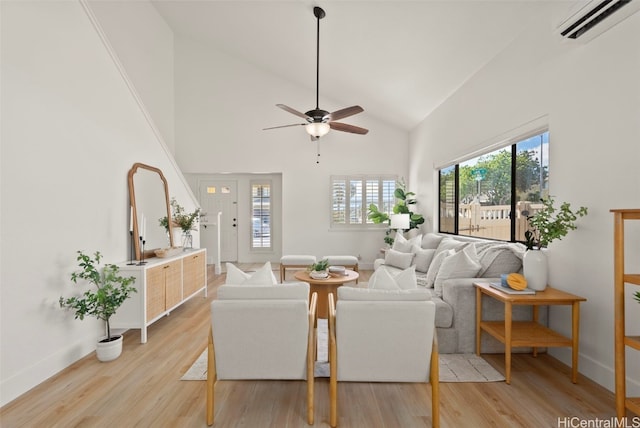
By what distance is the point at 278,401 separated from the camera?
2.23m

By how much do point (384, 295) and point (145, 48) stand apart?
623 cm

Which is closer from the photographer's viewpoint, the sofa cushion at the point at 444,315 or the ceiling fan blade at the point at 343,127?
the sofa cushion at the point at 444,315

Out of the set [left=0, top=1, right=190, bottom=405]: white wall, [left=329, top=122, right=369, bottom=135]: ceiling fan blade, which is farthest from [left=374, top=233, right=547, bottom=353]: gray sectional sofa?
[left=0, top=1, right=190, bottom=405]: white wall

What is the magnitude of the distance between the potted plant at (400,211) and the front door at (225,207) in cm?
337

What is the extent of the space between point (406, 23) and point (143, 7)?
4687 mm

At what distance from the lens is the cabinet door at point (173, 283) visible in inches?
145

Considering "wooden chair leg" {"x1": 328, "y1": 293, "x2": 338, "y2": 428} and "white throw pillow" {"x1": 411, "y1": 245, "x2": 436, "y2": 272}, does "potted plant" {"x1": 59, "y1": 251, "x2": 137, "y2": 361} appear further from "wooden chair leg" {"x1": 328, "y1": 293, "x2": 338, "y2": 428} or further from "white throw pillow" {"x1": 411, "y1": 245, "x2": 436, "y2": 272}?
"white throw pillow" {"x1": 411, "y1": 245, "x2": 436, "y2": 272}

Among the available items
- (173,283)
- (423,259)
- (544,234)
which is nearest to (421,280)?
(423,259)

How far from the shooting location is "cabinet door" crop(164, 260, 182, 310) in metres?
3.70

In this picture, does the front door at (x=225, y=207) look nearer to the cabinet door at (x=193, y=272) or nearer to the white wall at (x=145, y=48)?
the white wall at (x=145, y=48)

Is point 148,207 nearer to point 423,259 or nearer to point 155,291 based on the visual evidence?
point 155,291

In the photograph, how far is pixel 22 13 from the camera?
2.38 metres

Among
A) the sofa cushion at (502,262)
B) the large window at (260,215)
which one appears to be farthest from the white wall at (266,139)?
the sofa cushion at (502,262)

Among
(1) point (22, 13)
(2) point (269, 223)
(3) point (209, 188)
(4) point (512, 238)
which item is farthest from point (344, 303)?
(3) point (209, 188)
